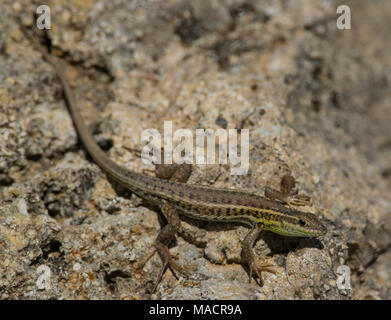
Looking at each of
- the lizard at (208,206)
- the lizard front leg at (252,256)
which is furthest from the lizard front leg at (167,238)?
the lizard front leg at (252,256)

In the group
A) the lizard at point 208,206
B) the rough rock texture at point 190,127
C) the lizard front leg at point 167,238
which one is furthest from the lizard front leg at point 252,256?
the lizard front leg at point 167,238

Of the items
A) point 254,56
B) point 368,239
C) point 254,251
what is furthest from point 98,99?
point 368,239

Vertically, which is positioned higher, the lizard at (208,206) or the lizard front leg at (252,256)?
the lizard at (208,206)

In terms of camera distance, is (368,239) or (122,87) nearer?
(368,239)

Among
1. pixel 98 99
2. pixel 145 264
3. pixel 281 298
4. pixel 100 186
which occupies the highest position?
pixel 98 99

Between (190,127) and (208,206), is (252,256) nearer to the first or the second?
(208,206)

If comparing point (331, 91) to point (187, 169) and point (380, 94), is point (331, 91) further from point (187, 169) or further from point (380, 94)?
point (187, 169)

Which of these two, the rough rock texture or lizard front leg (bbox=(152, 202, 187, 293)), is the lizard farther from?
the rough rock texture

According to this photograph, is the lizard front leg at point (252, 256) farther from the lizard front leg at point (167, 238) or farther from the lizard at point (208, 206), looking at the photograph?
the lizard front leg at point (167, 238)
